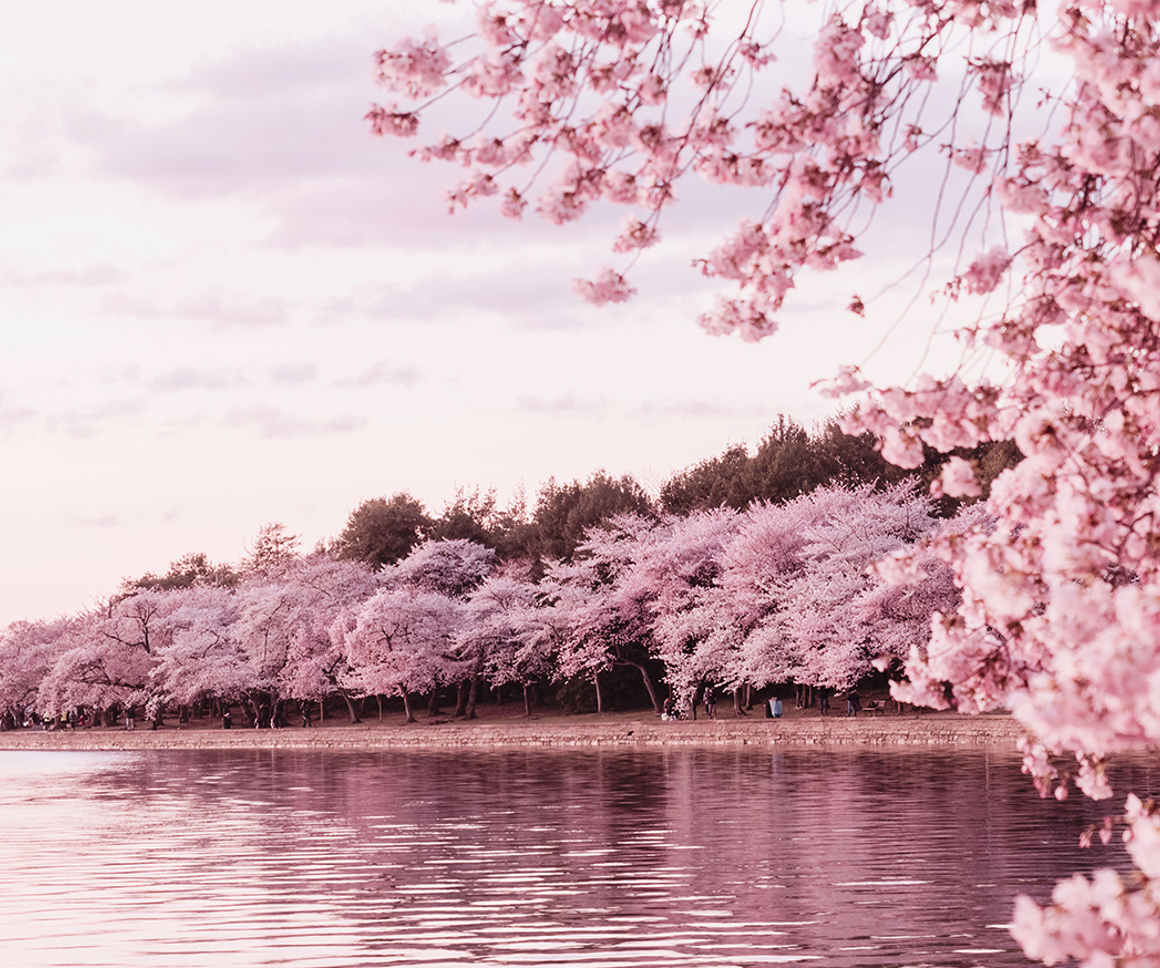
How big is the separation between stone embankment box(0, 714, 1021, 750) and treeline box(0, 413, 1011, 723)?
16.8ft

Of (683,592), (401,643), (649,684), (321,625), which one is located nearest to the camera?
(649,684)

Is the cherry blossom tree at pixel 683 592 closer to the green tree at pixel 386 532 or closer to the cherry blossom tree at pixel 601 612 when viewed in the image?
the cherry blossom tree at pixel 601 612

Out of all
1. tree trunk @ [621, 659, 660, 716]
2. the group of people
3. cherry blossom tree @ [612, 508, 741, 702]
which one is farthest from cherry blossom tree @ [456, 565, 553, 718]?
the group of people

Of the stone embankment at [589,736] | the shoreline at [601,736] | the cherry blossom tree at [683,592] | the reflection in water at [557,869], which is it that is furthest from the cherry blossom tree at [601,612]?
the reflection in water at [557,869]

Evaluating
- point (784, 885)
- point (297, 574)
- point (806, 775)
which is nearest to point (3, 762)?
point (297, 574)

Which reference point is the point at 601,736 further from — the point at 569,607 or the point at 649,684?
the point at 569,607

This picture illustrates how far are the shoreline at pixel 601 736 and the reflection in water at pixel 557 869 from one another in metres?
7.43

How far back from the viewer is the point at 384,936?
15.1 m

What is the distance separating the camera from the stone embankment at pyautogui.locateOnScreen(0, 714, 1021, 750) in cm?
4384

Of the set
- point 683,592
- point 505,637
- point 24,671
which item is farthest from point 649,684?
point 24,671

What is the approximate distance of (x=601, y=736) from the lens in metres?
54.1

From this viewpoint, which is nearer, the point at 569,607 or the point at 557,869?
the point at 557,869

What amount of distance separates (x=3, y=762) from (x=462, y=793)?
35.6m

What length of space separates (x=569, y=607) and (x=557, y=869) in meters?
50.4
